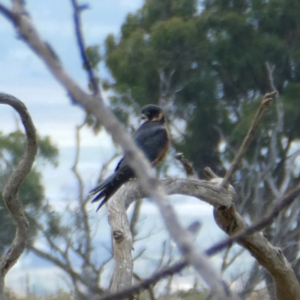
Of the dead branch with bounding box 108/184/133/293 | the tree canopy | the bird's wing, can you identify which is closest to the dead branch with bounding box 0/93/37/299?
the dead branch with bounding box 108/184/133/293

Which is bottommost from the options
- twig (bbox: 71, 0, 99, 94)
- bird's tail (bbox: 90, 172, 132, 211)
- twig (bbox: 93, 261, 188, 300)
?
twig (bbox: 93, 261, 188, 300)

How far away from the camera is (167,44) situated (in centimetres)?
830

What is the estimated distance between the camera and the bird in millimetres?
3125

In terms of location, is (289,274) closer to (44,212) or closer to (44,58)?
(44,58)

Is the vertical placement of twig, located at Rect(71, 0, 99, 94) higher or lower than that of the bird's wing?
lower

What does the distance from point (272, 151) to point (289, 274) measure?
16.7ft

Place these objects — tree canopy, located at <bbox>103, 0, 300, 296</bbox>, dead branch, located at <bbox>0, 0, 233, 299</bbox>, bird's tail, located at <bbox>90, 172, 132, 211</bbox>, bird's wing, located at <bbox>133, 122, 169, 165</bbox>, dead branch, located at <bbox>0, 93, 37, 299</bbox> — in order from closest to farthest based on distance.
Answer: dead branch, located at <bbox>0, 0, 233, 299</bbox> < dead branch, located at <bbox>0, 93, 37, 299</bbox> < bird's tail, located at <bbox>90, 172, 132, 211</bbox> < bird's wing, located at <bbox>133, 122, 169, 165</bbox> < tree canopy, located at <bbox>103, 0, 300, 296</bbox>

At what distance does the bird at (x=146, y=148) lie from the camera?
10.3ft

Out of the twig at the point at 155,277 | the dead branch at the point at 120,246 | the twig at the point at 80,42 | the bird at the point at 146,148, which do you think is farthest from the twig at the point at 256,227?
the bird at the point at 146,148

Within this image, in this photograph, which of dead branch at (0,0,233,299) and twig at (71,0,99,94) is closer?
dead branch at (0,0,233,299)

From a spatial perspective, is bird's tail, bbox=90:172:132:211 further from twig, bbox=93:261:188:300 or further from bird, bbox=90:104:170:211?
twig, bbox=93:261:188:300

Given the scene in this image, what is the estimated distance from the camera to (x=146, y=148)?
393 cm

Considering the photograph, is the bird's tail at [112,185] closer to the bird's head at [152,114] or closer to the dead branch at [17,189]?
the dead branch at [17,189]

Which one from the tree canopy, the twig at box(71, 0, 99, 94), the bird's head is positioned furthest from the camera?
the tree canopy
